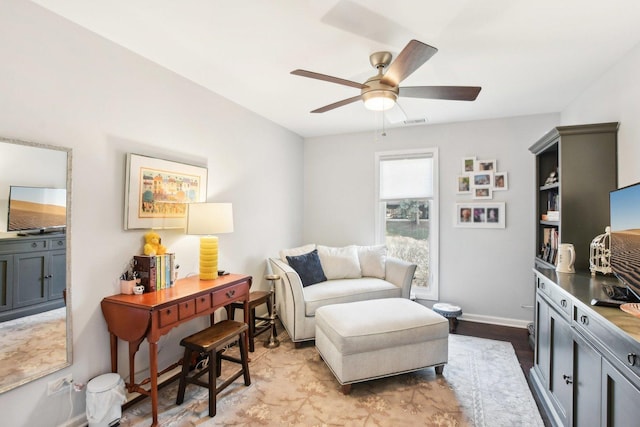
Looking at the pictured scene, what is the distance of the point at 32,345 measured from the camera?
1.74 metres

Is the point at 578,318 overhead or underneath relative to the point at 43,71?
underneath

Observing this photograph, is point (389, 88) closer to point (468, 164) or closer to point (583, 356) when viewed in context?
point (583, 356)

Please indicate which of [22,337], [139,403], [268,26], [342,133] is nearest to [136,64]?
[268,26]

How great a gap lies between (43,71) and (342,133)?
332cm

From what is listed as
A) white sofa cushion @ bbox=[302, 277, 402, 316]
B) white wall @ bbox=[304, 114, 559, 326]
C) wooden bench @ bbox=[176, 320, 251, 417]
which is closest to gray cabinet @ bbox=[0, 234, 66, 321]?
wooden bench @ bbox=[176, 320, 251, 417]

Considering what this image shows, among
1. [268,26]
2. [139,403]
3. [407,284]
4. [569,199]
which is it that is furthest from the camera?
[407,284]

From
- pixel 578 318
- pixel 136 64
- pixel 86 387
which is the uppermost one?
pixel 136 64

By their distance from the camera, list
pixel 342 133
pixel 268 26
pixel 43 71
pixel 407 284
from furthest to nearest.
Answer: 1. pixel 342 133
2. pixel 407 284
3. pixel 268 26
4. pixel 43 71

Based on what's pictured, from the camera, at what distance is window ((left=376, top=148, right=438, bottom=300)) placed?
13.3 ft

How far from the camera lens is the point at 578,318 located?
5.27 feet

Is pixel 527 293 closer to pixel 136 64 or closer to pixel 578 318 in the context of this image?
pixel 578 318

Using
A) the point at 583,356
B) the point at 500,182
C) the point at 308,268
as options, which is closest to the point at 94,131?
the point at 308,268

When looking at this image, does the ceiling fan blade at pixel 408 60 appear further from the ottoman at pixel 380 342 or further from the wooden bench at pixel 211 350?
the wooden bench at pixel 211 350

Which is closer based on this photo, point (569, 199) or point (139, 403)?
point (139, 403)
